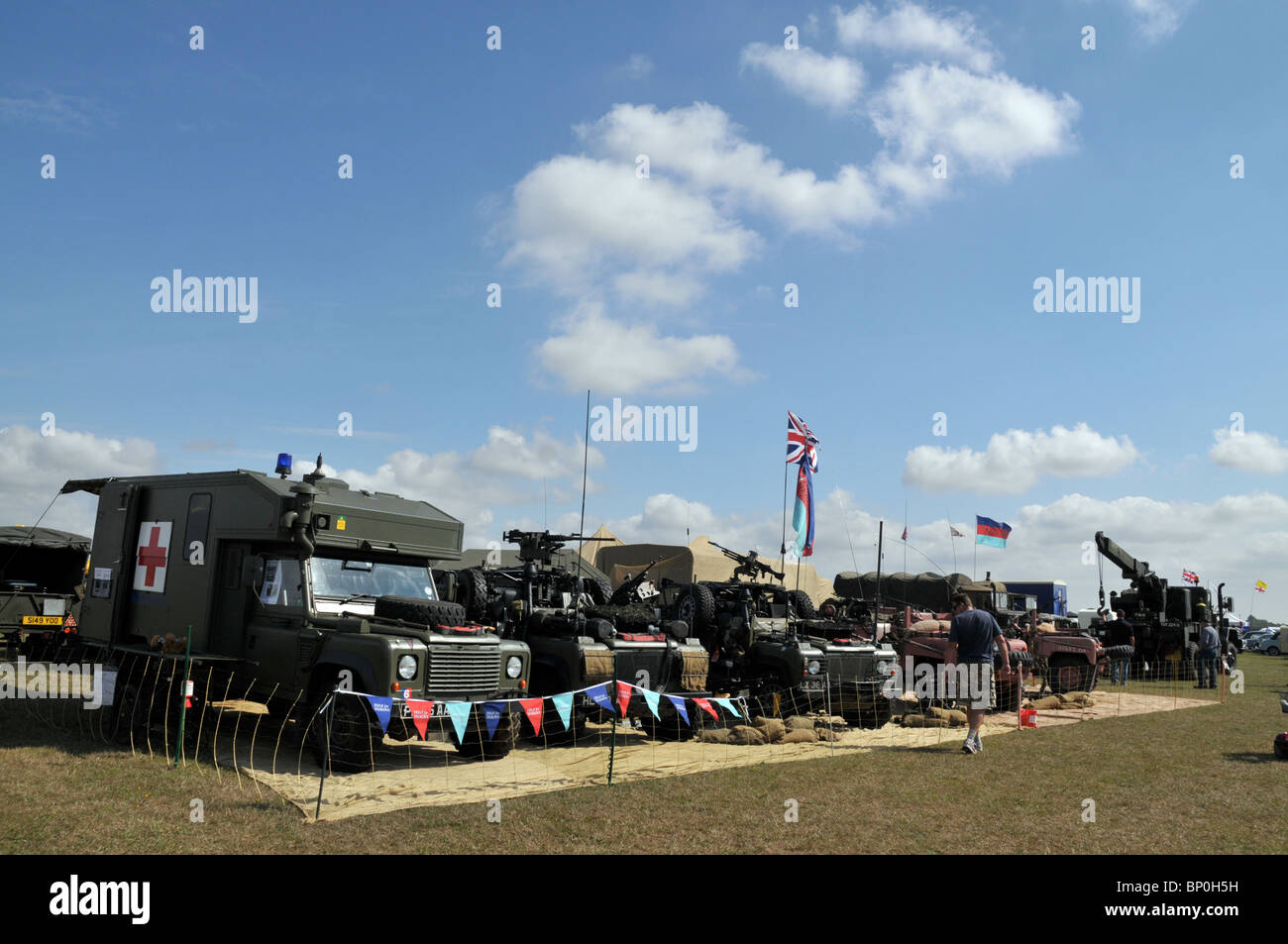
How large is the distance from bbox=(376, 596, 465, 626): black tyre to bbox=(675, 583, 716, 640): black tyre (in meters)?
4.93

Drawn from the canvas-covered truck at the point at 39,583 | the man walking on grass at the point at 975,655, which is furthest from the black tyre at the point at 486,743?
the canvas-covered truck at the point at 39,583

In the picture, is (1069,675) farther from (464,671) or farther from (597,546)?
(597,546)

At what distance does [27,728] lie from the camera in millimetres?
9984

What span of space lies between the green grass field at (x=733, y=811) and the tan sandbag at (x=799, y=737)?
4.51 feet

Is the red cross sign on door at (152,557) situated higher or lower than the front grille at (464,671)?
higher

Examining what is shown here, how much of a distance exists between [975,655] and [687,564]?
86.2 ft

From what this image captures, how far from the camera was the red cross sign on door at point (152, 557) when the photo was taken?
11016mm

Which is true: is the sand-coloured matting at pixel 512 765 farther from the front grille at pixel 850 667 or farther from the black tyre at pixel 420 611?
the black tyre at pixel 420 611

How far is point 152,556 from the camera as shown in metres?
A: 11.2

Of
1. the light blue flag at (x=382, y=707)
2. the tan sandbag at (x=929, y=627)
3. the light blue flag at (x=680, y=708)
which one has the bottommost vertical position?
the light blue flag at (x=680, y=708)

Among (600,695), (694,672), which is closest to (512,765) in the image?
(600,695)
